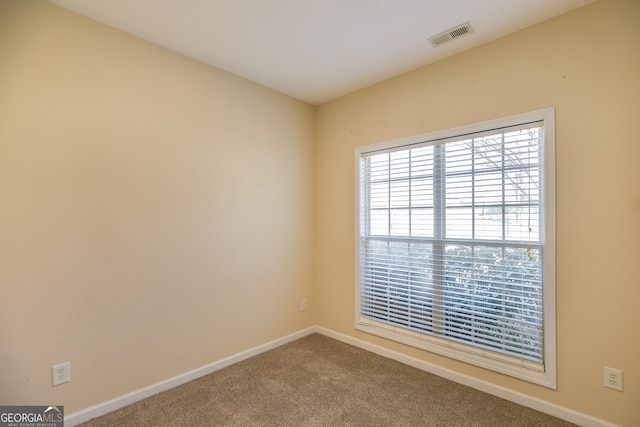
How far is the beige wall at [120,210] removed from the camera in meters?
1.72

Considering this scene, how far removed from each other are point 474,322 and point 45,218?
3.03m

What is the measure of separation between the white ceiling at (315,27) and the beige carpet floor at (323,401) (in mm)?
2630

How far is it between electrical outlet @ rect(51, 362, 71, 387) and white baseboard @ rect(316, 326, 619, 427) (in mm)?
2298

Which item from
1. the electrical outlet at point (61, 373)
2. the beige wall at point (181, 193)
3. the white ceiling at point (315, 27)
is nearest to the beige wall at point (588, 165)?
the beige wall at point (181, 193)

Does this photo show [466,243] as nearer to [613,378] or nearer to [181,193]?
[613,378]

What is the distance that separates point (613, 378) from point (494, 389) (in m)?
0.69

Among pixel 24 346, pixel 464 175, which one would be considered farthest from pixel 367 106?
pixel 24 346

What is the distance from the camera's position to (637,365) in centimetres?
168

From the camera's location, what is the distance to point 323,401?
83.0 inches

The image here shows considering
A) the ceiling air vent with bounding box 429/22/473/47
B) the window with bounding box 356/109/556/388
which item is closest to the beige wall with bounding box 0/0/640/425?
the window with bounding box 356/109/556/388

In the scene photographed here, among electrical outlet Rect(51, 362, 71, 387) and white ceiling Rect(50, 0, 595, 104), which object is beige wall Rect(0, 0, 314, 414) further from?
white ceiling Rect(50, 0, 595, 104)

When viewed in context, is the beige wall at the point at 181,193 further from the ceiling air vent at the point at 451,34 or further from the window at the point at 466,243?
the ceiling air vent at the point at 451,34

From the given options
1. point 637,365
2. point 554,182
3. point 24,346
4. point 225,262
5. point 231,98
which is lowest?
point 637,365

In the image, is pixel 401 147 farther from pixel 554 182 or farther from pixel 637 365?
pixel 637 365
